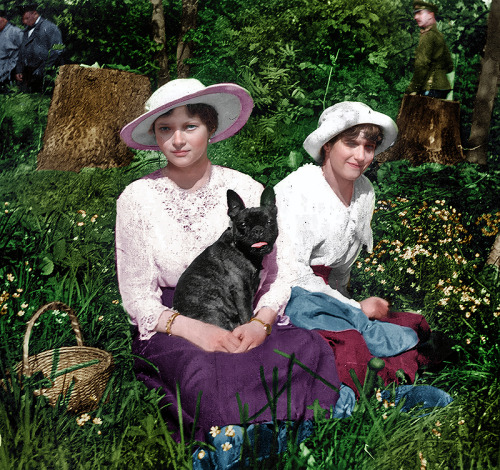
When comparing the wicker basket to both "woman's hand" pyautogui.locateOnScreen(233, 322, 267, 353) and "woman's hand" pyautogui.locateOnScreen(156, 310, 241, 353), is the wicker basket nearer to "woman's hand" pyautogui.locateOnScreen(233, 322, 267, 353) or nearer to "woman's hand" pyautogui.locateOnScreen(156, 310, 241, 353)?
Result: "woman's hand" pyautogui.locateOnScreen(156, 310, 241, 353)

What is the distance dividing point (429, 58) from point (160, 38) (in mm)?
1785

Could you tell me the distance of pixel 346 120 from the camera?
10.8ft

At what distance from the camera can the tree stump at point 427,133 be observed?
12.5 ft

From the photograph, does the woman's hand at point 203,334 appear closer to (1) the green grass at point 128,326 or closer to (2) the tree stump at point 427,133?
(1) the green grass at point 128,326

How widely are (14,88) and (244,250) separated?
75.5 inches

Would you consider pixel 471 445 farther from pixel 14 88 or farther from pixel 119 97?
pixel 14 88

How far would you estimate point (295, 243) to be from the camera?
3355 mm

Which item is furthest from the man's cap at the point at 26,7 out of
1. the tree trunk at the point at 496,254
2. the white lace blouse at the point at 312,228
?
the tree trunk at the point at 496,254

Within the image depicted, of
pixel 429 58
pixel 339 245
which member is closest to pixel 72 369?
pixel 339 245

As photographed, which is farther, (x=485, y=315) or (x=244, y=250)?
(x=485, y=315)

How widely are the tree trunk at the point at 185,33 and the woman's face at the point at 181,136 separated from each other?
62 centimetres

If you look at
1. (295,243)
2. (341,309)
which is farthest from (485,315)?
(295,243)

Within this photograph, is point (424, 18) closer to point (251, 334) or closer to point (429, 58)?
point (429, 58)

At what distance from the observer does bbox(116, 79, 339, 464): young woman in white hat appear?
9.11 feet
